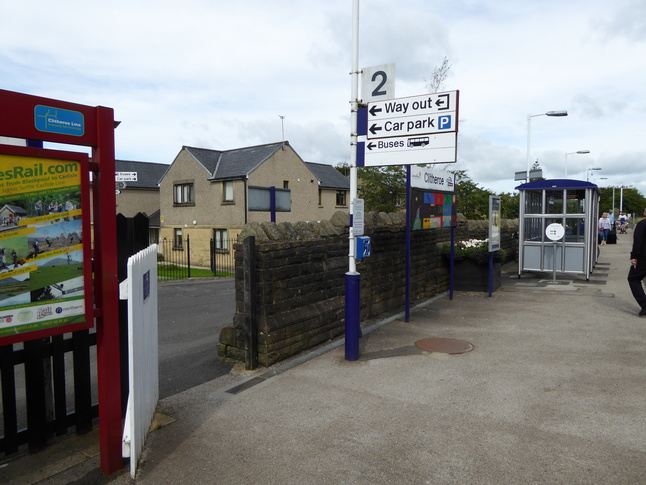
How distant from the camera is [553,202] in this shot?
13.8 metres

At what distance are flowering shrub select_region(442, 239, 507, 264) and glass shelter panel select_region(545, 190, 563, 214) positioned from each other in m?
2.90

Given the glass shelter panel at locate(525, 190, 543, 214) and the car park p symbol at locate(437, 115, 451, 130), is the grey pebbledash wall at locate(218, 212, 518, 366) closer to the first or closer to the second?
the car park p symbol at locate(437, 115, 451, 130)

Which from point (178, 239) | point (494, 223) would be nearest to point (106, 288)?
point (494, 223)

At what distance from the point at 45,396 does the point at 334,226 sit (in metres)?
4.76

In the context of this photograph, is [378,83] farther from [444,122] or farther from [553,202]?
[553,202]

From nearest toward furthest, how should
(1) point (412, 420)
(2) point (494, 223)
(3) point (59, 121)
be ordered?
(3) point (59, 121), (1) point (412, 420), (2) point (494, 223)

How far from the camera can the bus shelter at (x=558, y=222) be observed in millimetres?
13422

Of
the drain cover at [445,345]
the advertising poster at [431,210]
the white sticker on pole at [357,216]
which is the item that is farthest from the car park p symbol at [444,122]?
the drain cover at [445,345]

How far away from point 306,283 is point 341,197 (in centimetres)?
3490

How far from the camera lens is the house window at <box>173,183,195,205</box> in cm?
3253

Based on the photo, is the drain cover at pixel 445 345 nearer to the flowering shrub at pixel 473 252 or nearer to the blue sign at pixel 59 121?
the flowering shrub at pixel 473 252

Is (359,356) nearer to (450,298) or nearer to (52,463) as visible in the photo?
(52,463)

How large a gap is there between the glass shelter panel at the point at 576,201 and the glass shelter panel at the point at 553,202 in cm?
22

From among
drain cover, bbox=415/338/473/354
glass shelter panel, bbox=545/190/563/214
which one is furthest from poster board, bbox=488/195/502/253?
drain cover, bbox=415/338/473/354
